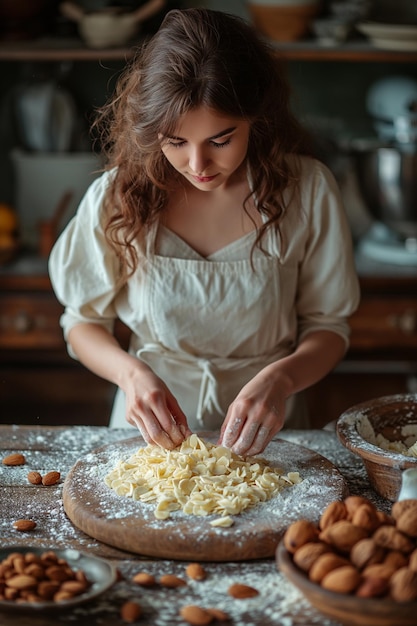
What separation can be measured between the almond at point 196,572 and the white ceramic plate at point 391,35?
2334 millimetres

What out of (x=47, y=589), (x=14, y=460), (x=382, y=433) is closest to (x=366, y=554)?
(x=47, y=589)

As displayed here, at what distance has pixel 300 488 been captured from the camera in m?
1.53

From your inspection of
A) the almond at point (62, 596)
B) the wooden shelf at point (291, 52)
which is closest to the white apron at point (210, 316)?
the almond at point (62, 596)

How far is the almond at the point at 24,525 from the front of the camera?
144 centimetres

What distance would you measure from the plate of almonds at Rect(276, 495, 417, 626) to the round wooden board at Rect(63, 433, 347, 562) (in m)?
0.15

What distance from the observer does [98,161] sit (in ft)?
9.90

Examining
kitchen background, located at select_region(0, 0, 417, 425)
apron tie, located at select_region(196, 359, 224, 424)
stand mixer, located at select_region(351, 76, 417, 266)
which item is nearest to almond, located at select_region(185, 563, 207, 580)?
apron tie, located at select_region(196, 359, 224, 424)

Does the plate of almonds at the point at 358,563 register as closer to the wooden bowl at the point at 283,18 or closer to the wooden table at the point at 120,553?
the wooden table at the point at 120,553

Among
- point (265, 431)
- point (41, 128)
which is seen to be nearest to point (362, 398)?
point (41, 128)

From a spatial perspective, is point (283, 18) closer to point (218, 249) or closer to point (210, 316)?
point (218, 249)

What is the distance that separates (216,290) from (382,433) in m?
0.45

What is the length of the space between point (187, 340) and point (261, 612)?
0.82 metres

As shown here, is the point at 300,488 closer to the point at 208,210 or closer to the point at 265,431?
the point at 265,431

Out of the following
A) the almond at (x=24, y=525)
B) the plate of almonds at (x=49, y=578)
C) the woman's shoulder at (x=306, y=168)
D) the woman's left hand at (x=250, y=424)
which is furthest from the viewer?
the woman's shoulder at (x=306, y=168)
